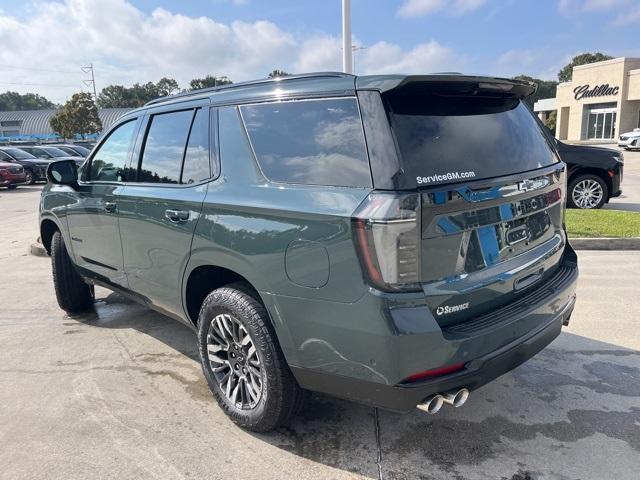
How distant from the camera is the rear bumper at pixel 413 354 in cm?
225

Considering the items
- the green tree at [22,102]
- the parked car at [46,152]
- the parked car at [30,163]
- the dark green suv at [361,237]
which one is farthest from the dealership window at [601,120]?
the green tree at [22,102]

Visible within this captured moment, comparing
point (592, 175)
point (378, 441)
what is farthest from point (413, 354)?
point (592, 175)

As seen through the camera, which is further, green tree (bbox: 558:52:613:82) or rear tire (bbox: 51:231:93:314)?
green tree (bbox: 558:52:613:82)

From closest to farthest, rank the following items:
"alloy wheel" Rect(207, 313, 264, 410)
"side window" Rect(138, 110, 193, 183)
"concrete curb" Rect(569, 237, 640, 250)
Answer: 1. "alloy wheel" Rect(207, 313, 264, 410)
2. "side window" Rect(138, 110, 193, 183)
3. "concrete curb" Rect(569, 237, 640, 250)

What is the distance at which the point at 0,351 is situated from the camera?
14.4 ft

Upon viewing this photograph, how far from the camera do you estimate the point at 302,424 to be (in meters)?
3.14

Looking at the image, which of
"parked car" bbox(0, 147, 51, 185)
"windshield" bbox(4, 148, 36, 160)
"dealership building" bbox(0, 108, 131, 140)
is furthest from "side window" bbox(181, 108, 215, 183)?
"dealership building" bbox(0, 108, 131, 140)

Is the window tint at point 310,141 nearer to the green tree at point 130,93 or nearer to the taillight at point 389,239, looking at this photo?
the taillight at point 389,239

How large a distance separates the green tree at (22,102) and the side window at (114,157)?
529 ft

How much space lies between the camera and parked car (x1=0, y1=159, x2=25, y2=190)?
20.4m

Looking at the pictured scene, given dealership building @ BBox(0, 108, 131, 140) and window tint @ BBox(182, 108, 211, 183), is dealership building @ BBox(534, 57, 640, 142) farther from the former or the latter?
dealership building @ BBox(0, 108, 131, 140)

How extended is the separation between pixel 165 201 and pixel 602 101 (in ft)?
173

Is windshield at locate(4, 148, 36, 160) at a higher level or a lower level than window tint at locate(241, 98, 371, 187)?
lower

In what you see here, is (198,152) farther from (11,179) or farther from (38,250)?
(11,179)
